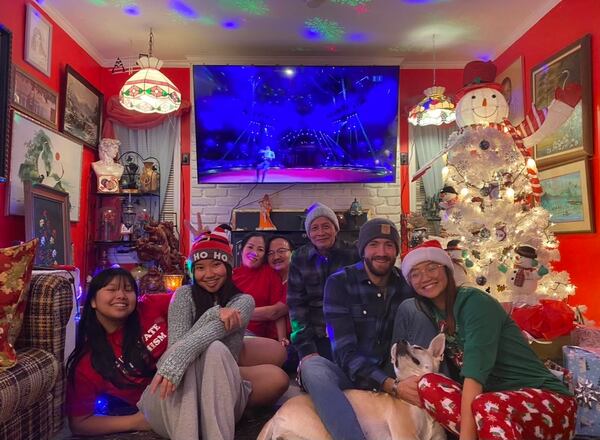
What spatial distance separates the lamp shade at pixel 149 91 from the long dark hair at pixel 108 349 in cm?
246

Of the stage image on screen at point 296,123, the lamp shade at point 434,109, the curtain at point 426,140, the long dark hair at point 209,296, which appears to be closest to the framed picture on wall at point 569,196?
the lamp shade at point 434,109

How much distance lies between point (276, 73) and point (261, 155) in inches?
32.1

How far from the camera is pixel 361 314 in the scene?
6.86 feet

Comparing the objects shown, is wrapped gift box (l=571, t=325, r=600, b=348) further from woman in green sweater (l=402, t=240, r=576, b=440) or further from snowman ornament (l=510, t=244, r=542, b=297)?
woman in green sweater (l=402, t=240, r=576, b=440)

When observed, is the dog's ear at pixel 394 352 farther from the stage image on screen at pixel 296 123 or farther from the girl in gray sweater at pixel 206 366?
the stage image on screen at pixel 296 123

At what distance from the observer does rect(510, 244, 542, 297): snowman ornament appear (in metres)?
3.40

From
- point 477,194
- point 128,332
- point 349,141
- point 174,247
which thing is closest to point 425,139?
point 349,141

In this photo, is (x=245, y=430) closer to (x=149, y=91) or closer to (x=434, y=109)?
(x=149, y=91)

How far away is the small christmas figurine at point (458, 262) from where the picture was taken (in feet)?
12.0

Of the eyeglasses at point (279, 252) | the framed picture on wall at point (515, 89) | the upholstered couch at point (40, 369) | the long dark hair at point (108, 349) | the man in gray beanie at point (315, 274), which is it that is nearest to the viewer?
the upholstered couch at point (40, 369)

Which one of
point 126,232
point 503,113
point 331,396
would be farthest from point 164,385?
point 503,113

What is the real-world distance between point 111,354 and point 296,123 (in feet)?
10.6

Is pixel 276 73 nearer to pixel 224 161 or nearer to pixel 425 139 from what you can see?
pixel 224 161

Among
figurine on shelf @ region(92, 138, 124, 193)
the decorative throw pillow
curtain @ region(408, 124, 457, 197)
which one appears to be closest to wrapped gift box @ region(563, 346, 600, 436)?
the decorative throw pillow
